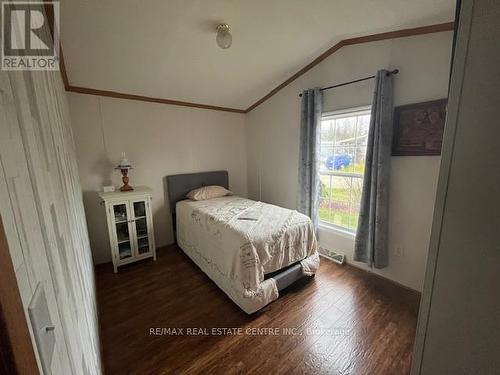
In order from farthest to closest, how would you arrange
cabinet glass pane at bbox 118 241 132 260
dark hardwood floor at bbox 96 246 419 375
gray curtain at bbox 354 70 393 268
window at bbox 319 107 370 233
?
cabinet glass pane at bbox 118 241 132 260, window at bbox 319 107 370 233, gray curtain at bbox 354 70 393 268, dark hardwood floor at bbox 96 246 419 375

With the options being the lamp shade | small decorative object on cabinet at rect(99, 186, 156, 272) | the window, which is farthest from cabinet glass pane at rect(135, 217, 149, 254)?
the window

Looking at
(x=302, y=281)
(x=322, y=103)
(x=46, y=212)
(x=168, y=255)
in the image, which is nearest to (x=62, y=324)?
(x=46, y=212)

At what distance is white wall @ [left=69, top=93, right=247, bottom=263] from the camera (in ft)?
8.55

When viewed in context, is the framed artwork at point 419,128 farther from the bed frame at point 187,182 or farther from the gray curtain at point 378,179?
the bed frame at point 187,182

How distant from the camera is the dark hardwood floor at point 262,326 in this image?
4.82 ft

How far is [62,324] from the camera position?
0.53 meters

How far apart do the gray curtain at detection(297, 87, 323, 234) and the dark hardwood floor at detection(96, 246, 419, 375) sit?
0.93m

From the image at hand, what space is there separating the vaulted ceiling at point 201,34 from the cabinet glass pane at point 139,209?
58.3 inches

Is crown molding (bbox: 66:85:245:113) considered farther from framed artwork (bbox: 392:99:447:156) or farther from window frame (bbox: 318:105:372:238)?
framed artwork (bbox: 392:99:447:156)

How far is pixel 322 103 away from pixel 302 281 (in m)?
2.27

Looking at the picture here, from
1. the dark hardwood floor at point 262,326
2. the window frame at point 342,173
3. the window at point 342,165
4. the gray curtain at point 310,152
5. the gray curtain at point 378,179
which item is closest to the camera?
the dark hardwood floor at point 262,326

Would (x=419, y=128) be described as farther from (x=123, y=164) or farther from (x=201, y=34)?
(x=123, y=164)

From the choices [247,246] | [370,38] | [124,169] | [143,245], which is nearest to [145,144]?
[124,169]

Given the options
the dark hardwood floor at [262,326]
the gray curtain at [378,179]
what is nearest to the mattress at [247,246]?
the dark hardwood floor at [262,326]
